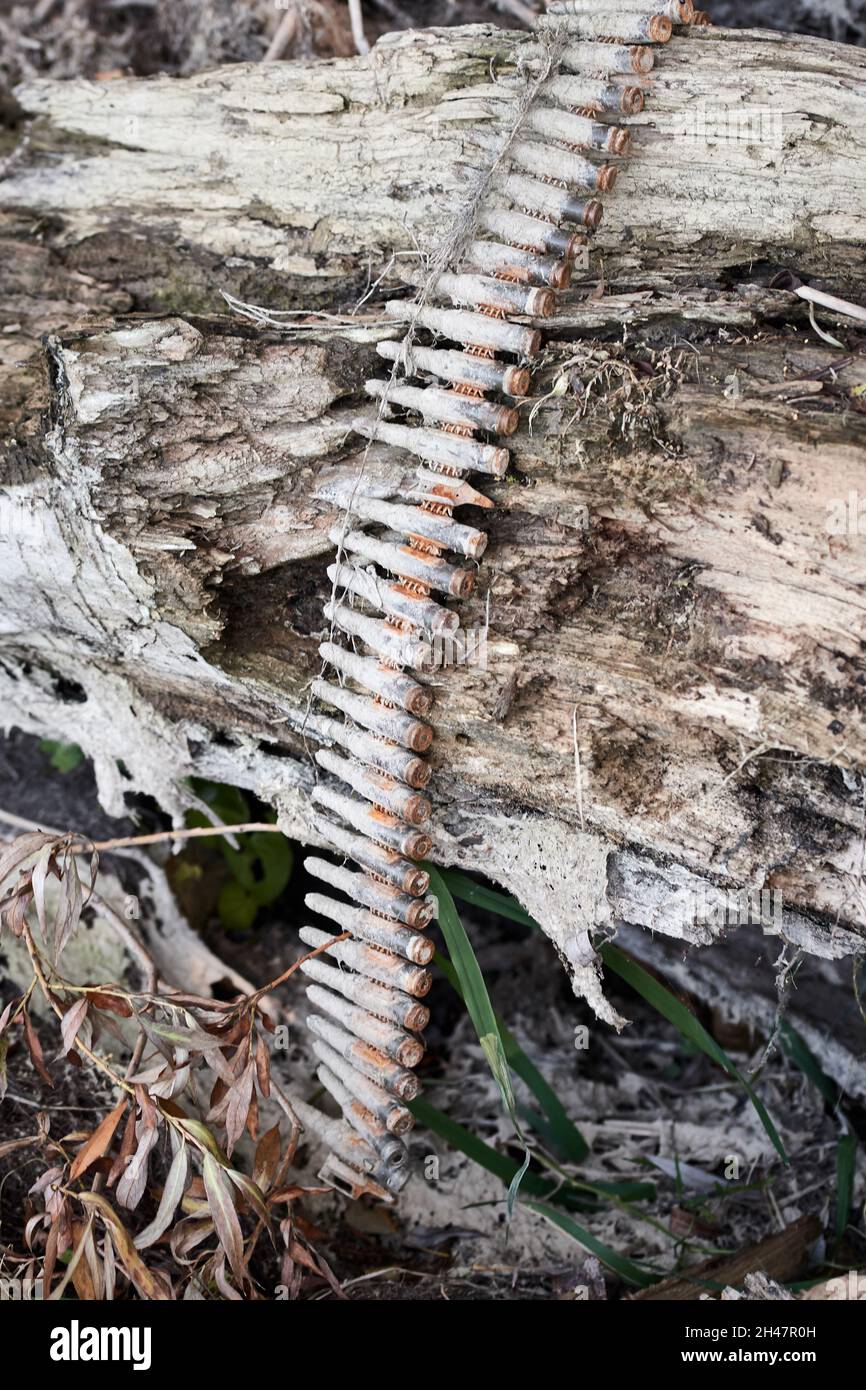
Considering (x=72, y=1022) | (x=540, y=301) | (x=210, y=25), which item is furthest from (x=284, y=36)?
(x=72, y=1022)

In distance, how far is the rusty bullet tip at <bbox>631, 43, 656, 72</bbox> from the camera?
6.66 feet

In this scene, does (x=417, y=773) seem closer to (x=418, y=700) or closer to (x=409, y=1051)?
(x=418, y=700)

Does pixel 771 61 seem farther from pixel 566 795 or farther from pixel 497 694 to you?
pixel 566 795

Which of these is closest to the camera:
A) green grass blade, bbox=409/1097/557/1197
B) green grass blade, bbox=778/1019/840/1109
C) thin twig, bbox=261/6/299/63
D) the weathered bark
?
the weathered bark

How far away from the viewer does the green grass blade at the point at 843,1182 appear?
2.39 metres

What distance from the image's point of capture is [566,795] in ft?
6.79

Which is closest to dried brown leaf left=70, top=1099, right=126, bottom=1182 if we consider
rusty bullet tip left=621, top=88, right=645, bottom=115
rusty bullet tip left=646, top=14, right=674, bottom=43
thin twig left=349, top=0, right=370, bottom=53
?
rusty bullet tip left=621, top=88, right=645, bottom=115

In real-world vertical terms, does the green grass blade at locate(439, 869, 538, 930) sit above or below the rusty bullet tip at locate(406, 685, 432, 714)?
below

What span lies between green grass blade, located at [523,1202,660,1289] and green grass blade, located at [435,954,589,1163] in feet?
Answer: 0.89

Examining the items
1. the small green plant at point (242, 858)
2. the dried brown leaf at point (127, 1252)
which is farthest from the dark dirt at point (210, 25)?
the dried brown leaf at point (127, 1252)

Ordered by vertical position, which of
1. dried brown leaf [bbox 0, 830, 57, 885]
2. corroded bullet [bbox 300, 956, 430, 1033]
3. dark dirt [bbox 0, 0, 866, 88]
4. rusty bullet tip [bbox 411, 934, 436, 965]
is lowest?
corroded bullet [bbox 300, 956, 430, 1033]

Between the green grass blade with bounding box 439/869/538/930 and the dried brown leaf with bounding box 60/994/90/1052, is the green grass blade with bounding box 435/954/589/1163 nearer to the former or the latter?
the green grass blade with bounding box 439/869/538/930

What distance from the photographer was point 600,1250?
2221 mm

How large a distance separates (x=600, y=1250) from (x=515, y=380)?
1577 millimetres
